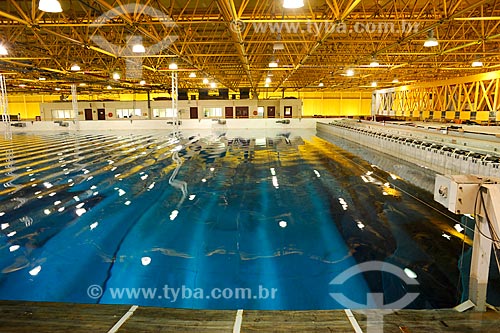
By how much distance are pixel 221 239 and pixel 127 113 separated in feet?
110

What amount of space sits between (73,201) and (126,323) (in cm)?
491

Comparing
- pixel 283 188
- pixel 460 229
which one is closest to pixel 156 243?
pixel 283 188

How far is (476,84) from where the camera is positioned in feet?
55.5

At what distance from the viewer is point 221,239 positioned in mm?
4715

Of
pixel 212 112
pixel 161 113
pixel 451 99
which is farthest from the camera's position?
pixel 161 113

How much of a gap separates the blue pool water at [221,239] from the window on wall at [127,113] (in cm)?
2686

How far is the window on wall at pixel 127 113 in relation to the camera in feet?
114

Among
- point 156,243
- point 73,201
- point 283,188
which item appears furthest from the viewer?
point 283,188

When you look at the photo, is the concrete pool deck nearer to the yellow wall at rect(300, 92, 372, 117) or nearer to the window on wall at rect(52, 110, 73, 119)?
the window on wall at rect(52, 110, 73, 119)

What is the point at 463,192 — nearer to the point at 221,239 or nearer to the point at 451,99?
the point at 221,239

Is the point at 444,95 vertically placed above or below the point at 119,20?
below

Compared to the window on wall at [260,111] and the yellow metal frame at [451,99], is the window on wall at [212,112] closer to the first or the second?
the window on wall at [260,111]

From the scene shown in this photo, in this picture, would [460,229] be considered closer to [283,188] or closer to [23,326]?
[283,188]

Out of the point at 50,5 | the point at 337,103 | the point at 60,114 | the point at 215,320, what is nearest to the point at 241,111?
the point at 337,103
